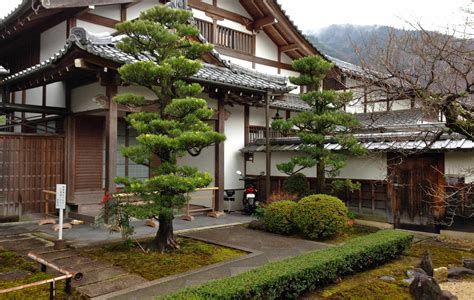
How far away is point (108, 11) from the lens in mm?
11852

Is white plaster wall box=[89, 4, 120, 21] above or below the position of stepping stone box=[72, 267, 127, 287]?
above

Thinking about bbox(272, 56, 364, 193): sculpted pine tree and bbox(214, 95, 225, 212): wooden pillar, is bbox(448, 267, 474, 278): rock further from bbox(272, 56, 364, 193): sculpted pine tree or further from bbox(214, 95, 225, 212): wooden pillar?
bbox(214, 95, 225, 212): wooden pillar

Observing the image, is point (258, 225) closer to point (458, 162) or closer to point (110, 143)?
point (110, 143)

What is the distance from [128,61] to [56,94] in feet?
14.7

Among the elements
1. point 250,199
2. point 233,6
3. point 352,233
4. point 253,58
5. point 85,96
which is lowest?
point 352,233

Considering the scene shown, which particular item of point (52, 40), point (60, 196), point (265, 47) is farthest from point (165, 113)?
point (265, 47)

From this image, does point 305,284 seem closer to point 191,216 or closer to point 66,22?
point 191,216

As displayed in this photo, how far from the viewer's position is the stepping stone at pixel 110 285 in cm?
555

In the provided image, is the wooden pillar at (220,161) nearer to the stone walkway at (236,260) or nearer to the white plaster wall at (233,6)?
the stone walkway at (236,260)

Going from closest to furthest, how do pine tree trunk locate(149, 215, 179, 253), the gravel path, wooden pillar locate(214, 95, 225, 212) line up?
the gravel path < pine tree trunk locate(149, 215, 179, 253) < wooden pillar locate(214, 95, 225, 212)

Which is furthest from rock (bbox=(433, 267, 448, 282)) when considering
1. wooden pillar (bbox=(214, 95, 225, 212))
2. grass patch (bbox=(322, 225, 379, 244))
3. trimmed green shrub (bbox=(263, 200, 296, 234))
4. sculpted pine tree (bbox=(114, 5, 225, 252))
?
wooden pillar (bbox=(214, 95, 225, 212))

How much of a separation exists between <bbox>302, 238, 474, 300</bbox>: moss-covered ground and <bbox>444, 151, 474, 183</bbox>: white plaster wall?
1.90 meters

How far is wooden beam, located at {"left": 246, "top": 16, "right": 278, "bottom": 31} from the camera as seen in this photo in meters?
16.0

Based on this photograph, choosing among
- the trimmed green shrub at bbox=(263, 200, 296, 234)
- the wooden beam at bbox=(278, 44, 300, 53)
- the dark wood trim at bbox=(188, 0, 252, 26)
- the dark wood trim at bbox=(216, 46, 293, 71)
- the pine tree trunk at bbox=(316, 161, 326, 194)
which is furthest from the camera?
the wooden beam at bbox=(278, 44, 300, 53)
